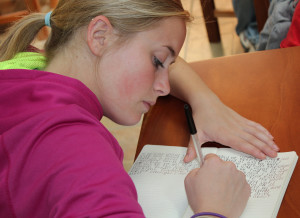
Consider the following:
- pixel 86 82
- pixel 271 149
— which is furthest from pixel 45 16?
pixel 271 149

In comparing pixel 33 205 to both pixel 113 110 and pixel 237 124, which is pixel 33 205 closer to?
pixel 113 110

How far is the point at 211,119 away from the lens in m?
1.01

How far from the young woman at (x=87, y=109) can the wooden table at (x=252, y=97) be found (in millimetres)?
65

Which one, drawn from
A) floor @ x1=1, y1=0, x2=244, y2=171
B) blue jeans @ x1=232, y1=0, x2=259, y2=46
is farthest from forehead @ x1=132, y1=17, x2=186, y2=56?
blue jeans @ x1=232, y1=0, x2=259, y2=46

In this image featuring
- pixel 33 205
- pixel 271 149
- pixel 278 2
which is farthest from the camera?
pixel 278 2

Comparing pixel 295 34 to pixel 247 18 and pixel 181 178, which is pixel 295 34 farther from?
pixel 247 18

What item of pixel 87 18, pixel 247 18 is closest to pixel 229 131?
pixel 87 18

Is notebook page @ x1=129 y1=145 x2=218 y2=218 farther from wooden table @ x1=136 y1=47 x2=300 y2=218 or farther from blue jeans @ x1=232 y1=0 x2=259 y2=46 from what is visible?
blue jeans @ x1=232 y1=0 x2=259 y2=46

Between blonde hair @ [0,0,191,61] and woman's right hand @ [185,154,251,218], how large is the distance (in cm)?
31

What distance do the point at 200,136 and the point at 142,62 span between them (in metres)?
0.22

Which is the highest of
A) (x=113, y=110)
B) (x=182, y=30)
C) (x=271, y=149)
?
(x=182, y=30)

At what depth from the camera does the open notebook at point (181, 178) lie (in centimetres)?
77

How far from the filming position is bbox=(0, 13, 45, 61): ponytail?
1009 mm

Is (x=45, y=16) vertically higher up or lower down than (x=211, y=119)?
higher up
